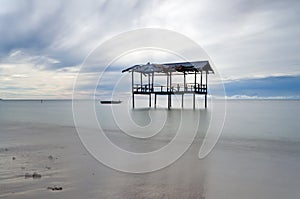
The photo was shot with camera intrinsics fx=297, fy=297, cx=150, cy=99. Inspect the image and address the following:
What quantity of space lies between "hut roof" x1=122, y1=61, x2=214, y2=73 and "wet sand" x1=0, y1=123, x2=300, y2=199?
81.3 feet

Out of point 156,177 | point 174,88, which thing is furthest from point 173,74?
point 156,177

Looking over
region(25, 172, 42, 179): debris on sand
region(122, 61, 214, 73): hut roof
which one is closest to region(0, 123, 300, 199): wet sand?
region(25, 172, 42, 179): debris on sand

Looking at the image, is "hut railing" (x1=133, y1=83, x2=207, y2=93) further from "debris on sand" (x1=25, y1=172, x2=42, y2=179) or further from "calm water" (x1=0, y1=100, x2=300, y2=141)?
"debris on sand" (x1=25, y1=172, x2=42, y2=179)

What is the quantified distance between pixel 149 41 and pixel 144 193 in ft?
25.1

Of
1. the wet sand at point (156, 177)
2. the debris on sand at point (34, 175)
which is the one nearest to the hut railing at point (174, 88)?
the wet sand at point (156, 177)

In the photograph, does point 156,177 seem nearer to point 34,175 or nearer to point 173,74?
point 34,175

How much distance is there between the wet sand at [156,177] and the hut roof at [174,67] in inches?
976

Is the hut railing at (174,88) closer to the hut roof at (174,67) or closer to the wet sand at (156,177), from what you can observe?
the hut roof at (174,67)

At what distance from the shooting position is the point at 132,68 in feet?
125

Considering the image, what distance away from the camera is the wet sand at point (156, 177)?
5.82 metres

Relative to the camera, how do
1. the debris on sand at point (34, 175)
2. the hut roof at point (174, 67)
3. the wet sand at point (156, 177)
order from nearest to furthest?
the wet sand at point (156, 177) → the debris on sand at point (34, 175) → the hut roof at point (174, 67)

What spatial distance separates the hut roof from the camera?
34.6m

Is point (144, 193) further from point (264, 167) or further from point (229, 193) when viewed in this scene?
point (264, 167)

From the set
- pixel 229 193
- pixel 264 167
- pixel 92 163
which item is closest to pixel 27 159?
pixel 92 163
